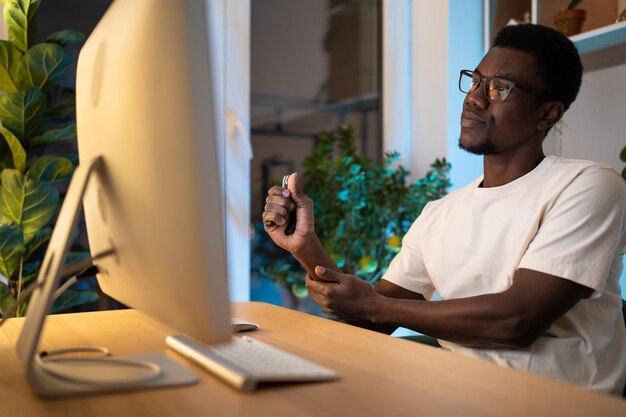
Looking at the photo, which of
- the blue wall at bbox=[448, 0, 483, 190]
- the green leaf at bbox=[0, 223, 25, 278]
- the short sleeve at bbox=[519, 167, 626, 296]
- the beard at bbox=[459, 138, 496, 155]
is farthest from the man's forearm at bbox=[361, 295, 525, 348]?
the blue wall at bbox=[448, 0, 483, 190]

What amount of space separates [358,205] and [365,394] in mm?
2311

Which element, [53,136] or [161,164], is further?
[53,136]

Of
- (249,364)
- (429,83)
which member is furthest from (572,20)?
(249,364)

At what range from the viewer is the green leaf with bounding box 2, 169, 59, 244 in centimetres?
232

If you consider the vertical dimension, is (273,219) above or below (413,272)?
above

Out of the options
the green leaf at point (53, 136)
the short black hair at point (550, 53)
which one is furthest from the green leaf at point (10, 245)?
the short black hair at point (550, 53)

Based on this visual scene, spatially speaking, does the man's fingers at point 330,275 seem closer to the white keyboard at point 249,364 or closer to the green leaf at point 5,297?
the white keyboard at point 249,364

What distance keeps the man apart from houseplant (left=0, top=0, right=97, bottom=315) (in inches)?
41.4

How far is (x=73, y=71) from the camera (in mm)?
2869

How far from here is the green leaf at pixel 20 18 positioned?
2.40 m

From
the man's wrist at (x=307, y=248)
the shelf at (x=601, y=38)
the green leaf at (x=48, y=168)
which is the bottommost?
the man's wrist at (x=307, y=248)

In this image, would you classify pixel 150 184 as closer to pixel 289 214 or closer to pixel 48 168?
pixel 289 214

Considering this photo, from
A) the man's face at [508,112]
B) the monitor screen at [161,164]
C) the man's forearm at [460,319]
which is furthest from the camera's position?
the man's face at [508,112]

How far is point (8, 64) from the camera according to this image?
238 centimetres
